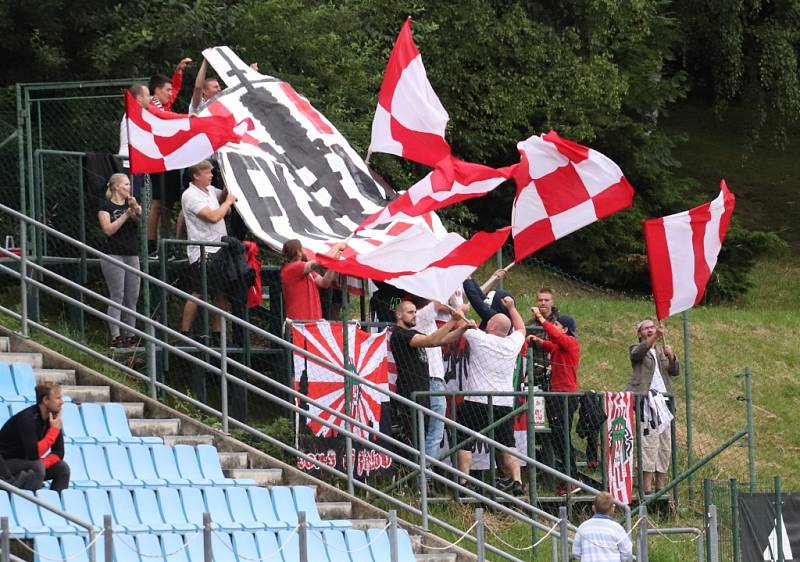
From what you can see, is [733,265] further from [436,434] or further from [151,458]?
A: [151,458]

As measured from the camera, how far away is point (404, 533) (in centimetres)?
1565

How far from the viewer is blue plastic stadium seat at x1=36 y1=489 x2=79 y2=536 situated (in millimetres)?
13633

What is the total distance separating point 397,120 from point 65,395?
4.20 metres

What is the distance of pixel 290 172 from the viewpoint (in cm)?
1917

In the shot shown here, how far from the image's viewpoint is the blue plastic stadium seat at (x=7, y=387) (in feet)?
50.2

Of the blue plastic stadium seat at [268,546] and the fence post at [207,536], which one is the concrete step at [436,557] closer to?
the blue plastic stadium seat at [268,546]

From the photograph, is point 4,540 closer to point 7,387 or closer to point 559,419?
point 7,387

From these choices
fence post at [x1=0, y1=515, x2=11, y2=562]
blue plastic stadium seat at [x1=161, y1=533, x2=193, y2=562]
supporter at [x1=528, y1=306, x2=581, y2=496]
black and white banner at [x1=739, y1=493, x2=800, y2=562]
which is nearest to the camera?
fence post at [x1=0, y1=515, x2=11, y2=562]

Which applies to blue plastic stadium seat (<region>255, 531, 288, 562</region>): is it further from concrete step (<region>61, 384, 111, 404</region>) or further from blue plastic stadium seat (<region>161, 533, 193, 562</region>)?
concrete step (<region>61, 384, 111, 404</region>)

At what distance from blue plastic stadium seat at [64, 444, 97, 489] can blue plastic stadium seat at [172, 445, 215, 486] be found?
3.12 feet

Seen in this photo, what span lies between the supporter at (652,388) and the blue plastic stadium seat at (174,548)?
5851 mm

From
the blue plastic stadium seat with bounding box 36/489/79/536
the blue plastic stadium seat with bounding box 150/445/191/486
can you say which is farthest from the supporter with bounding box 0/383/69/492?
the blue plastic stadium seat with bounding box 150/445/191/486

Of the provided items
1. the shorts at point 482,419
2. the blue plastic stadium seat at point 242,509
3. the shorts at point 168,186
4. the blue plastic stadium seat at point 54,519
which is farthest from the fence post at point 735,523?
the blue plastic stadium seat at point 54,519

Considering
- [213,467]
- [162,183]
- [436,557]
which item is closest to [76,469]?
[213,467]
